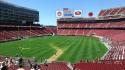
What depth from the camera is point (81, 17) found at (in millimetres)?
148000

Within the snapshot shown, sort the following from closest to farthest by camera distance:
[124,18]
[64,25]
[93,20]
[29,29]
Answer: [124,18] < [29,29] < [93,20] < [64,25]

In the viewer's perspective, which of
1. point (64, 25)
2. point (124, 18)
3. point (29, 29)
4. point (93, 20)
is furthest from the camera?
point (64, 25)

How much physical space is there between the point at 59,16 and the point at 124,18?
123ft

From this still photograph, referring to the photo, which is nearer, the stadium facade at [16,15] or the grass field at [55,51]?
the grass field at [55,51]

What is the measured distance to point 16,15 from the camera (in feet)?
453

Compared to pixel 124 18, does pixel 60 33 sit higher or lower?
lower

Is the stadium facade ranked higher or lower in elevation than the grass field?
higher

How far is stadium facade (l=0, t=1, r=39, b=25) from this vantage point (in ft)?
411

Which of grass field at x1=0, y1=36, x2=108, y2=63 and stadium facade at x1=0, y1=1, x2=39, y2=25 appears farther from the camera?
stadium facade at x1=0, y1=1, x2=39, y2=25

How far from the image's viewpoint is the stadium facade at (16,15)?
4928 inches

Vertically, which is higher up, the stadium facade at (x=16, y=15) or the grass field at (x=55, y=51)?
the stadium facade at (x=16, y=15)

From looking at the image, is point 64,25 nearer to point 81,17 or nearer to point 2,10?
point 81,17

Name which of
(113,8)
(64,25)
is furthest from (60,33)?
(113,8)

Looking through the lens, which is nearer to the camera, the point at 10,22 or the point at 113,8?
the point at 10,22
